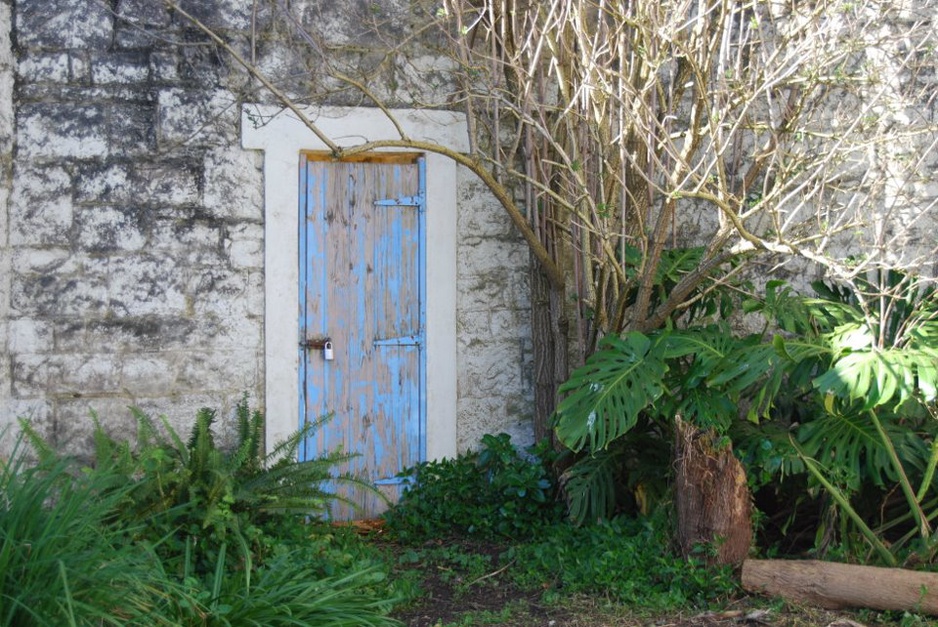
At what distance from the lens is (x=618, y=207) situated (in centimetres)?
536

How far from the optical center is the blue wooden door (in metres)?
5.50

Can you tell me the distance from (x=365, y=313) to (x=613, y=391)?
162cm

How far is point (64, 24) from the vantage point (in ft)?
17.1

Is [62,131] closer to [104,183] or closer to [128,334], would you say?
[104,183]

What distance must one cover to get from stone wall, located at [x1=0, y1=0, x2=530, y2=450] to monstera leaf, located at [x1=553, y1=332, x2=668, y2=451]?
5.82 feet

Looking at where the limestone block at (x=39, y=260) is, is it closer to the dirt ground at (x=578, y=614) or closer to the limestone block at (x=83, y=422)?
the limestone block at (x=83, y=422)

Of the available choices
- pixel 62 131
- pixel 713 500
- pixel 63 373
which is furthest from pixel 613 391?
pixel 62 131

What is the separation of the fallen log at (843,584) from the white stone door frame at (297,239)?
1.95 metres

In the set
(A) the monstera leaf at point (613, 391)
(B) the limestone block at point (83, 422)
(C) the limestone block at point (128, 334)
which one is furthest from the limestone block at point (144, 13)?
(A) the monstera leaf at point (613, 391)

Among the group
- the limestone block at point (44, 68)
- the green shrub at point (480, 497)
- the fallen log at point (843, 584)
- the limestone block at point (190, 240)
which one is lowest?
the fallen log at point (843, 584)

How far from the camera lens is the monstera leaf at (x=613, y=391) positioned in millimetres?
4488

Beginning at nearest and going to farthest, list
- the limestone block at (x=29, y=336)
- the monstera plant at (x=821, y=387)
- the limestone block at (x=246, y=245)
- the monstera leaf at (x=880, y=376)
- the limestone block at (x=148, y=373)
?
the monstera leaf at (x=880, y=376)
the monstera plant at (x=821, y=387)
the limestone block at (x=29, y=336)
the limestone block at (x=148, y=373)
the limestone block at (x=246, y=245)

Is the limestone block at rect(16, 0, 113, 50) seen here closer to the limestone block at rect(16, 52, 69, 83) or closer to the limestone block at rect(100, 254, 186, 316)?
the limestone block at rect(16, 52, 69, 83)

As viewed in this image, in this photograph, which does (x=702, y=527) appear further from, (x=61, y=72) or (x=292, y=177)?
(x=61, y=72)
